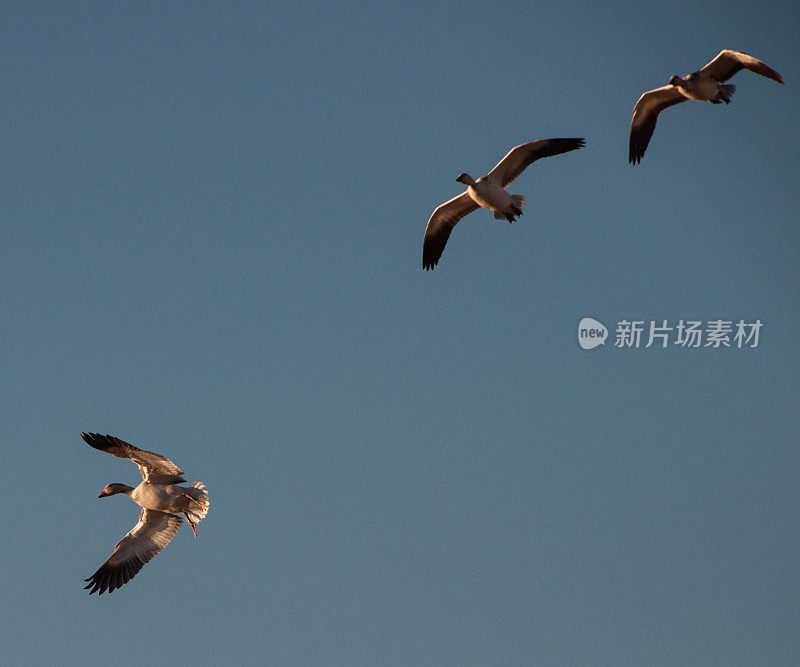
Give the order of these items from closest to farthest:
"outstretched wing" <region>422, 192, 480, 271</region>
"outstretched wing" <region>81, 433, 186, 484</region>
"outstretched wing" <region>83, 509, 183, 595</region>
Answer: "outstretched wing" <region>81, 433, 186, 484</region>, "outstretched wing" <region>83, 509, 183, 595</region>, "outstretched wing" <region>422, 192, 480, 271</region>

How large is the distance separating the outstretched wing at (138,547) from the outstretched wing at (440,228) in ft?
26.3

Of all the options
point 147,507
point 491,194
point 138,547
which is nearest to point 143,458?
point 147,507

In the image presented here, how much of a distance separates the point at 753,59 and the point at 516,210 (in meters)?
5.51

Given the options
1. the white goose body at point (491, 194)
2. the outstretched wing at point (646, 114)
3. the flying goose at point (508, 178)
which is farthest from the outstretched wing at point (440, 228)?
the outstretched wing at point (646, 114)

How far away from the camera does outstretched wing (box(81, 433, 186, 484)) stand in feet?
58.3

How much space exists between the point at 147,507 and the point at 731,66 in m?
14.7

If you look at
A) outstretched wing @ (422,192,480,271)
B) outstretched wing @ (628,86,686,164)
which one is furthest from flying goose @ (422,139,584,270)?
outstretched wing @ (628,86,686,164)

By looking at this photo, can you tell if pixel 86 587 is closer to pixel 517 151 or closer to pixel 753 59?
pixel 517 151

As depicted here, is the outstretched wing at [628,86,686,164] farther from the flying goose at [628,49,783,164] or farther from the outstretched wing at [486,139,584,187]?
the outstretched wing at [486,139,584,187]

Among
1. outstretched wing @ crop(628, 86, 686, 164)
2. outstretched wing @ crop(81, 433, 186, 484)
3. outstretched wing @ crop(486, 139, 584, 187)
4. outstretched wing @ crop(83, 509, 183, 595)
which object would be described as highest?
outstretched wing @ crop(628, 86, 686, 164)

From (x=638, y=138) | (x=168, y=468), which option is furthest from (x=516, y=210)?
(x=168, y=468)

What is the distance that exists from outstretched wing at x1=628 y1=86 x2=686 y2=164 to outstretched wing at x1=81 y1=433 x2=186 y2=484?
12.1 m

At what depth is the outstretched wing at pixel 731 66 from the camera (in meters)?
20.7

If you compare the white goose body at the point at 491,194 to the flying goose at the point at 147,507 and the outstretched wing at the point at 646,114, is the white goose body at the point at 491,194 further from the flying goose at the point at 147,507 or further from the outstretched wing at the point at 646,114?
the flying goose at the point at 147,507
